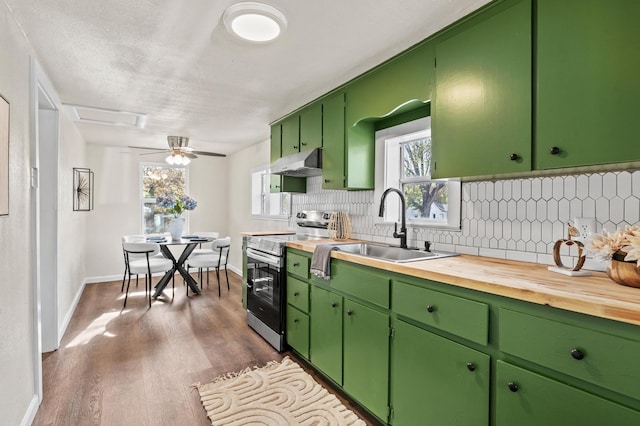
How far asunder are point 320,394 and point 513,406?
1.37 metres

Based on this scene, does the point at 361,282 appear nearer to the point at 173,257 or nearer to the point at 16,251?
the point at 16,251

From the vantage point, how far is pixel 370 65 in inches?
99.3

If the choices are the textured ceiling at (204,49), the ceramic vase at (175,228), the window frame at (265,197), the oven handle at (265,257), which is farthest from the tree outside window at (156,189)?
the oven handle at (265,257)

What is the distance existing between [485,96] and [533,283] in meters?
0.98

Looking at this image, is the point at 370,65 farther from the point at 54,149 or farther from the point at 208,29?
the point at 54,149

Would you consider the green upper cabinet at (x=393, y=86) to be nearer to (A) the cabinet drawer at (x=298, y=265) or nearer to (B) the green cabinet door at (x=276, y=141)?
(A) the cabinet drawer at (x=298, y=265)

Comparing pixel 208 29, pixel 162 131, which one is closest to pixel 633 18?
pixel 208 29

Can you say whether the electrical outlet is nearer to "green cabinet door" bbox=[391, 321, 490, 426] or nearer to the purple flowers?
"green cabinet door" bbox=[391, 321, 490, 426]

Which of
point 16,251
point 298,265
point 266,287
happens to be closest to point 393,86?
point 298,265

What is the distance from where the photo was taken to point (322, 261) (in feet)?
7.72

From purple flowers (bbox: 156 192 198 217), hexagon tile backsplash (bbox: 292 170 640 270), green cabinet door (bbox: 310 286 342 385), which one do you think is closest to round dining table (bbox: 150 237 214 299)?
purple flowers (bbox: 156 192 198 217)

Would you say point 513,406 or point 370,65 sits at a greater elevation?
point 370,65

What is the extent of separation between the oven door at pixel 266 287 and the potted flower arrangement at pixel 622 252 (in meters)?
2.23

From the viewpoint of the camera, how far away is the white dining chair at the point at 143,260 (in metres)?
4.34
